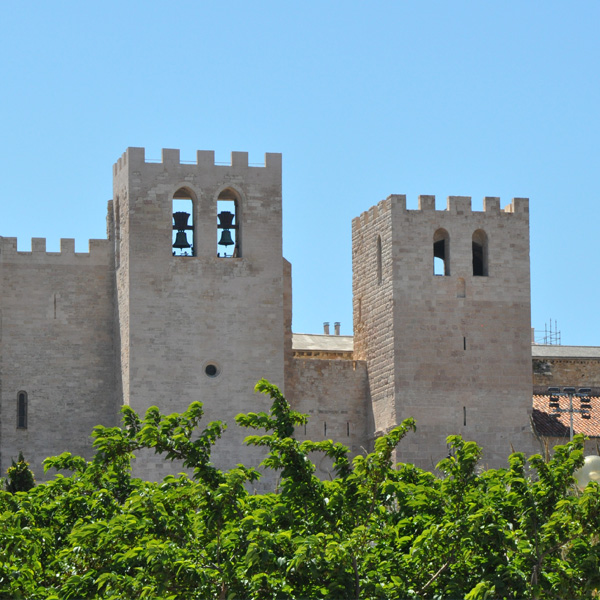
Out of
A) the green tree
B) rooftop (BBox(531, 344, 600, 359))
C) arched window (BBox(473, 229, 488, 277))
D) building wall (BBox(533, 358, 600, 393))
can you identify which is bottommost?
the green tree

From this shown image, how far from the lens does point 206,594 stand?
19.7 m

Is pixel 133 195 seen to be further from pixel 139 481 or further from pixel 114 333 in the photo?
pixel 139 481

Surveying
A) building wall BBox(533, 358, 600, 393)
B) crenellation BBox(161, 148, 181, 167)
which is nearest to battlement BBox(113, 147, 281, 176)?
crenellation BBox(161, 148, 181, 167)

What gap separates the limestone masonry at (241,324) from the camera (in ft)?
133

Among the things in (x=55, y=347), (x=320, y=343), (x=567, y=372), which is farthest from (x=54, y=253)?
(x=567, y=372)

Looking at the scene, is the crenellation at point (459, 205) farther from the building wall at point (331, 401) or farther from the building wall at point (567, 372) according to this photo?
the building wall at point (567, 372)

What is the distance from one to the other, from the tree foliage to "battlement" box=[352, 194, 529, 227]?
795 inches

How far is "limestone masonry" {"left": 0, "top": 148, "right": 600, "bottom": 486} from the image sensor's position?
40.5 meters

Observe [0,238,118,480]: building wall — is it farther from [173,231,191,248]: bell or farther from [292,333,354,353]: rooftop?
[292,333,354,353]: rooftop

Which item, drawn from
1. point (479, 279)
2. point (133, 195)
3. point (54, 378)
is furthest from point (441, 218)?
point (54, 378)

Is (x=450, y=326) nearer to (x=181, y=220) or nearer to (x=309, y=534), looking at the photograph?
(x=181, y=220)

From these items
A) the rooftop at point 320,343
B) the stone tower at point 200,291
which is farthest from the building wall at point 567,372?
the stone tower at point 200,291

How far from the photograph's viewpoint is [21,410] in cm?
4131

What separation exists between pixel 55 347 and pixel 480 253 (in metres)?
11.3
